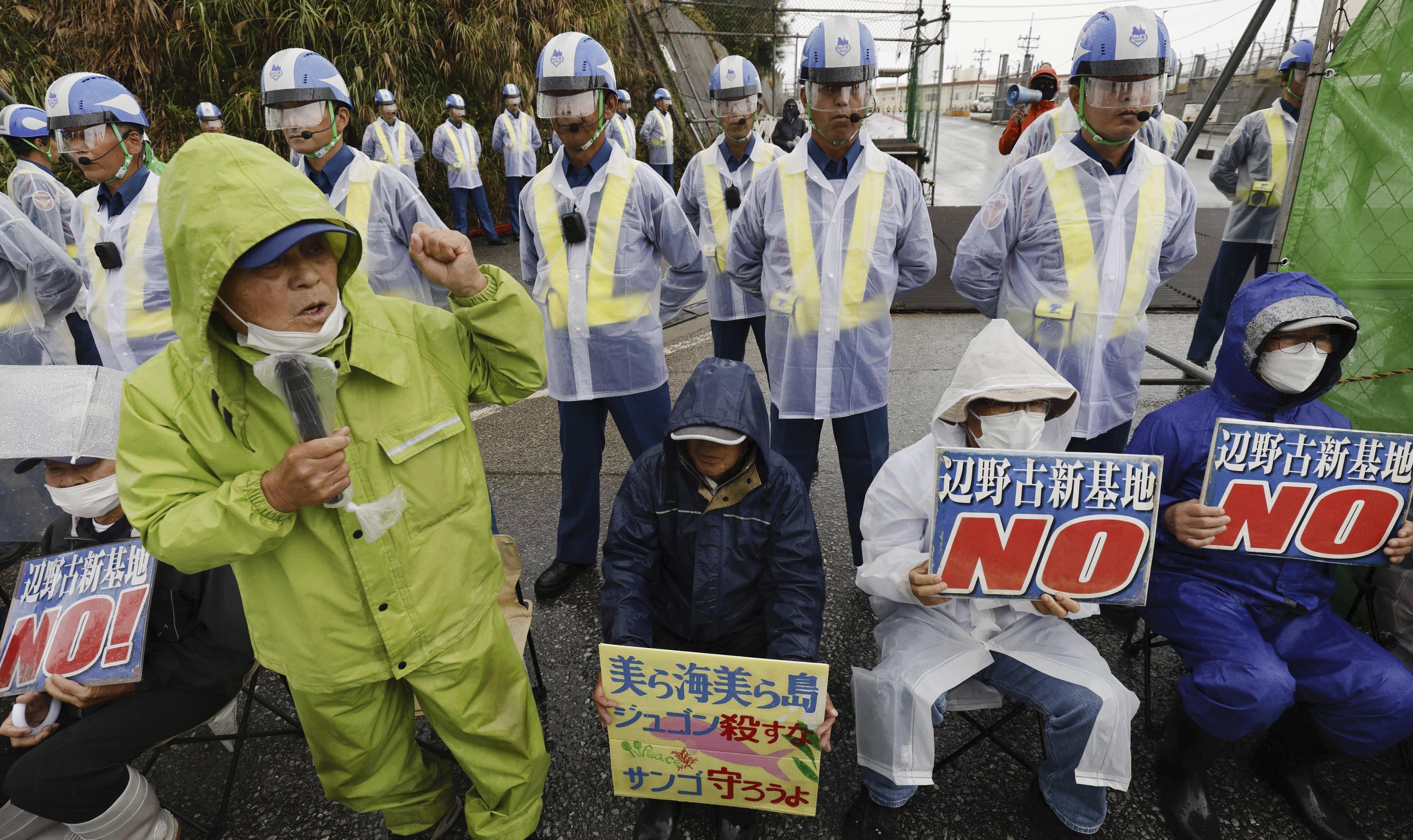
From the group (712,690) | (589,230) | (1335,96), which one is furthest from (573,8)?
(712,690)

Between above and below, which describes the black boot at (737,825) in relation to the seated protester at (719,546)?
below

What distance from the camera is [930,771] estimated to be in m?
1.96

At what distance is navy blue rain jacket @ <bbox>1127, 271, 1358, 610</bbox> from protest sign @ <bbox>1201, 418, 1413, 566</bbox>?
0.11m

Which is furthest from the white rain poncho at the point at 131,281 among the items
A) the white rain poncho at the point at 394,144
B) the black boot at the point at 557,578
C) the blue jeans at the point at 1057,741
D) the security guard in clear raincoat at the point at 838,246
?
the white rain poncho at the point at 394,144

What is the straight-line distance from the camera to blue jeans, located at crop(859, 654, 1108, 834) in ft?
6.31

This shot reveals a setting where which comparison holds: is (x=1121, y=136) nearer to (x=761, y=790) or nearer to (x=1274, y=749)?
(x=1274, y=749)

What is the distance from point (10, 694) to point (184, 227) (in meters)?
1.56

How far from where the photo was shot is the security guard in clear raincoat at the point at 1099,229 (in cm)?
273

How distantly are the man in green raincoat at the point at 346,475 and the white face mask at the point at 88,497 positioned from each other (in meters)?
0.72

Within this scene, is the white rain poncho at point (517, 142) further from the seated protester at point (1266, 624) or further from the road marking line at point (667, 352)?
the seated protester at point (1266, 624)

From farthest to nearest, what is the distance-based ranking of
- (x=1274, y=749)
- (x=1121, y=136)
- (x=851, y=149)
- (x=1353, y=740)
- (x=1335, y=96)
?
(x=851, y=149)
(x=1121, y=136)
(x=1335, y=96)
(x=1274, y=749)
(x=1353, y=740)

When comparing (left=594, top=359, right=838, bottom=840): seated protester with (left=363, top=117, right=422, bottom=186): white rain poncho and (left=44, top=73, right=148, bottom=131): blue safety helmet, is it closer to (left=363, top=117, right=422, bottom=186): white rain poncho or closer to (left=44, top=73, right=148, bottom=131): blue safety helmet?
(left=44, top=73, right=148, bottom=131): blue safety helmet

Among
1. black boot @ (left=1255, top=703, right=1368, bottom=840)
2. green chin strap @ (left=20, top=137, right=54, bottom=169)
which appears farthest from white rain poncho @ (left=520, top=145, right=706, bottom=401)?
green chin strap @ (left=20, top=137, right=54, bottom=169)

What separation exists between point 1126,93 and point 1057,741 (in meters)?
2.27
